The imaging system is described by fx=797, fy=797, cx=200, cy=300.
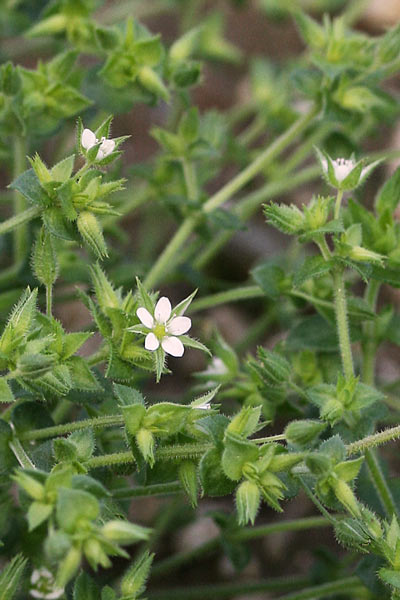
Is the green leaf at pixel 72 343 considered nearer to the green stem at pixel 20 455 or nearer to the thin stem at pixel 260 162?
the green stem at pixel 20 455

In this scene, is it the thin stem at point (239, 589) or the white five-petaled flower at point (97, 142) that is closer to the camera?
the white five-petaled flower at point (97, 142)

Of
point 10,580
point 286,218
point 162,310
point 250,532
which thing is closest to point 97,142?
point 162,310

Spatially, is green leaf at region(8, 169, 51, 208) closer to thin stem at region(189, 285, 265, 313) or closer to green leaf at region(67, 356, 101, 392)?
green leaf at region(67, 356, 101, 392)

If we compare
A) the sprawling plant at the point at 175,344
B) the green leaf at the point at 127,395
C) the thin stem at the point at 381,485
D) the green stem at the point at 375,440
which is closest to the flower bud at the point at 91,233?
the sprawling plant at the point at 175,344

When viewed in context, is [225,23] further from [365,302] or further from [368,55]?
[365,302]

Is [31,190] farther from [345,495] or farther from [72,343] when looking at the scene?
[345,495]

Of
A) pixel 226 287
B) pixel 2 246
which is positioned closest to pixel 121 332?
pixel 2 246
